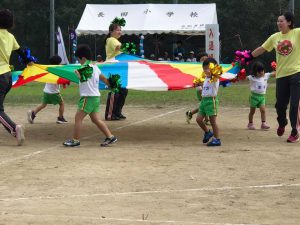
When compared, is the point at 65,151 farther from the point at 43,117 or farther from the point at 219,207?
the point at 43,117

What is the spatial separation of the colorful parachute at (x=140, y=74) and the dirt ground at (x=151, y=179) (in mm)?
785

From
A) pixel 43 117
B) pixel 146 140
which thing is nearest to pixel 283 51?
pixel 146 140

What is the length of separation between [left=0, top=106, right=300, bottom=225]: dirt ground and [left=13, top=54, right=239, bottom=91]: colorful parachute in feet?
2.57

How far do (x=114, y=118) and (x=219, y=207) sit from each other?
6655 mm

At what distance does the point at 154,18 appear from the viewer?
26781 mm

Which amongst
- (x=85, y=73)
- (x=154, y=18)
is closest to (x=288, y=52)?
(x=85, y=73)

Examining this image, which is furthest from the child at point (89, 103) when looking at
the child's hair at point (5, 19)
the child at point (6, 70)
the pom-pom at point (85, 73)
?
the child's hair at point (5, 19)

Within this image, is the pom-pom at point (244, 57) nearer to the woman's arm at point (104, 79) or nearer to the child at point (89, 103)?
the woman's arm at point (104, 79)

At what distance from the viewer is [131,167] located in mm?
6641

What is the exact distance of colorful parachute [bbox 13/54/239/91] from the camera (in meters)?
8.62

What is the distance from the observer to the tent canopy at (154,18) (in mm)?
26375

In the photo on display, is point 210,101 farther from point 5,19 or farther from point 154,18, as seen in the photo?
point 154,18

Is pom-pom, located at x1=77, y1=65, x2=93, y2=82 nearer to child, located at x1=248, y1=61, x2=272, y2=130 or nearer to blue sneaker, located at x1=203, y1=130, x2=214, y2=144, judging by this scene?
blue sneaker, located at x1=203, y1=130, x2=214, y2=144

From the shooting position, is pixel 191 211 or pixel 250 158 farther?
pixel 250 158
